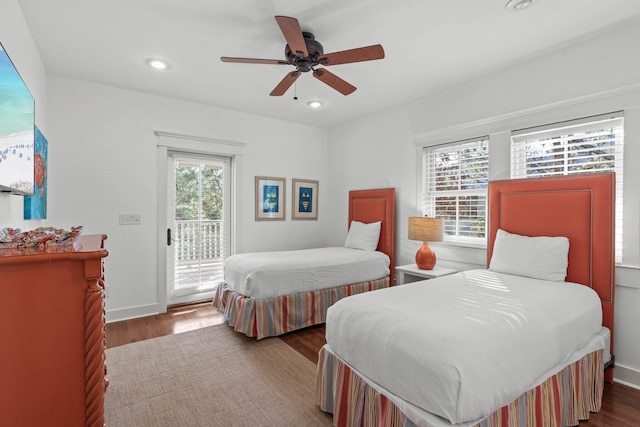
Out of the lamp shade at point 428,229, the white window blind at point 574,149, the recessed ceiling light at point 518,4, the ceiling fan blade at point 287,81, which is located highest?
the recessed ceiling light at point 518,4

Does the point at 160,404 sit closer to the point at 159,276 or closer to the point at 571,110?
the point at 159,276

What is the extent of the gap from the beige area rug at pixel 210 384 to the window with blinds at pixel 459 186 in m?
2.15

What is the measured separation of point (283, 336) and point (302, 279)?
1.92 feet

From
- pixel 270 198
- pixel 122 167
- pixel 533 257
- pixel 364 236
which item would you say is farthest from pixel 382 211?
pixel 122 167

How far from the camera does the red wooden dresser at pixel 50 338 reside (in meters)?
1.10

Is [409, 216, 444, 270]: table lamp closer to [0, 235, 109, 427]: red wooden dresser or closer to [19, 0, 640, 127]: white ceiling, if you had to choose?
[19, 0, 640, 127]: white ceiling

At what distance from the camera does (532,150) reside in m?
2.87

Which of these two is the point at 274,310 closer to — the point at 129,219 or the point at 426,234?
the point at 426,234

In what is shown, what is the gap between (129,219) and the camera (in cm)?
361

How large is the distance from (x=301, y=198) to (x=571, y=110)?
342cm

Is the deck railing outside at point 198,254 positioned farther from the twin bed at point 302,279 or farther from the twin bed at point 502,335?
the twin bed at point 502,335

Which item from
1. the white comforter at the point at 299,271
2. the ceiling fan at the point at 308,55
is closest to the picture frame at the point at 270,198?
the white comforter at the point at 299,271

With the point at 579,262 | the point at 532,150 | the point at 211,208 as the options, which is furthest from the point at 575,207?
the point at 211,208

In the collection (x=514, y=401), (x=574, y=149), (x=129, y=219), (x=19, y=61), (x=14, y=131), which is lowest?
(x=514, y=401)
